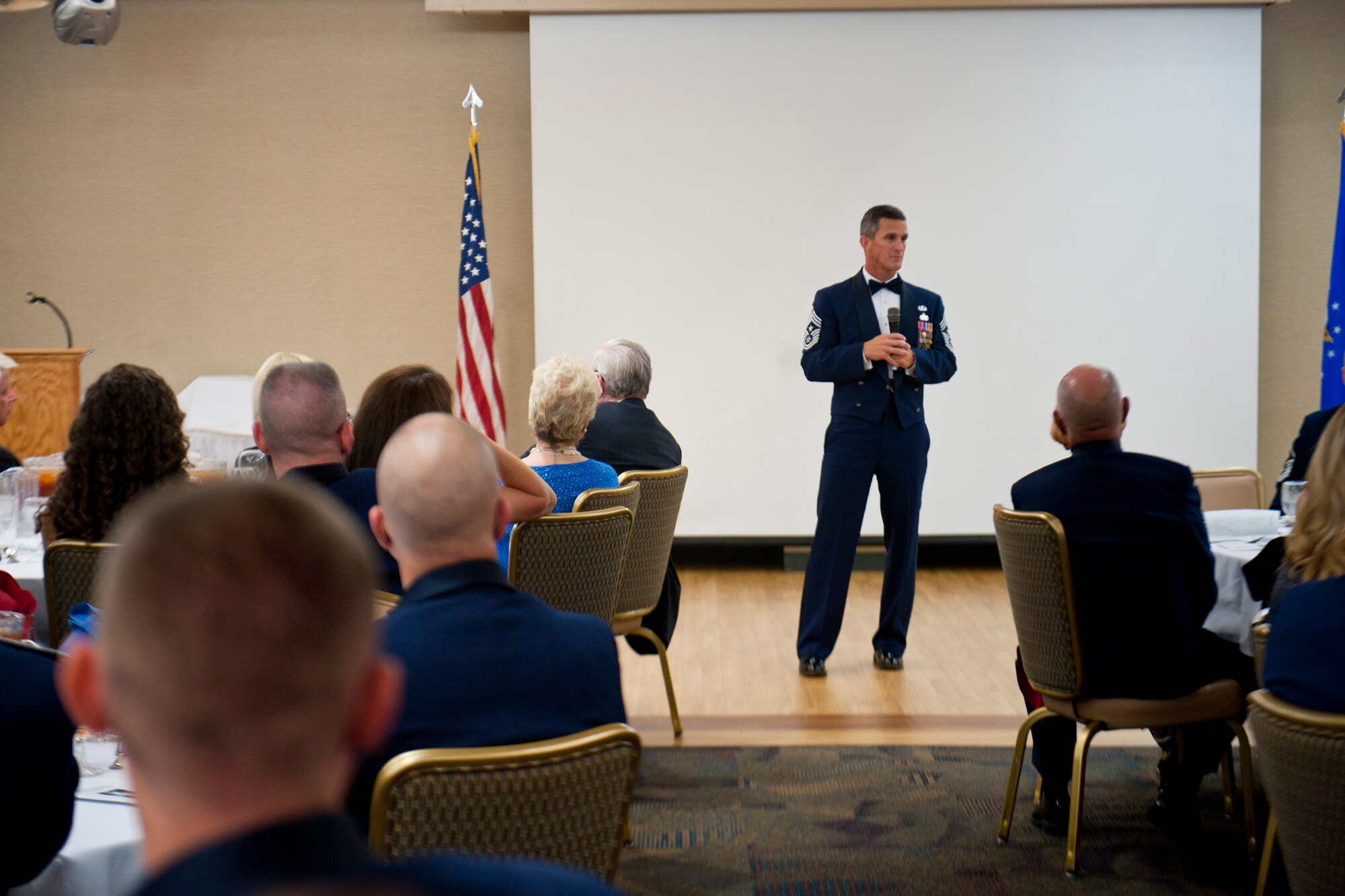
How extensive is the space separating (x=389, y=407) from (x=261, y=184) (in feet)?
15.4

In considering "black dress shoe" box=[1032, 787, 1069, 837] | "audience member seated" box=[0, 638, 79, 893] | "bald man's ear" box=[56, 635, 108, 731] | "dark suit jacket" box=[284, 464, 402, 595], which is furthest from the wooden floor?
"bald man's ear" box=[56, 635, 108, 731]

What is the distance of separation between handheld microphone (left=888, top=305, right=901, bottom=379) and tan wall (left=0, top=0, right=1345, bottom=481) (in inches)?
126

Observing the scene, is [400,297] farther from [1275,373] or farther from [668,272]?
[1275,373]

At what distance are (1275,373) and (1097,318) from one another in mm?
1271

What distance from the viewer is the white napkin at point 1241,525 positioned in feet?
11.3

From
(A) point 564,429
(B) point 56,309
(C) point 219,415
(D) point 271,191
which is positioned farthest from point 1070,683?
(B) point 56,309

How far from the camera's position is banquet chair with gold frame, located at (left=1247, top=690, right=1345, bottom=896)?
5.57 feet

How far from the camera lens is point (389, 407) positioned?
3.25 metres

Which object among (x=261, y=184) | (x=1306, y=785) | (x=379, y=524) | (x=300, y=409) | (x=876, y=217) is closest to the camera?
(x=1306, y=785)

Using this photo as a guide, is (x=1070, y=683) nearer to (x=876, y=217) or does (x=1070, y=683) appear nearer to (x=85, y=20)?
(x=876, y=217)

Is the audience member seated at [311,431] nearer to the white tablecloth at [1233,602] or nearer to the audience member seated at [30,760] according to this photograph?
the audience member seated at [30,760]

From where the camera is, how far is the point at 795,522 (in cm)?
691

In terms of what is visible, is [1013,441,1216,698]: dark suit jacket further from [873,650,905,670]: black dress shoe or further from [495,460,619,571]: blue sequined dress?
[873,650,905,670]: black dress shoe

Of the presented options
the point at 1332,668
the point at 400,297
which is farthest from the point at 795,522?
the point at 1332,668
